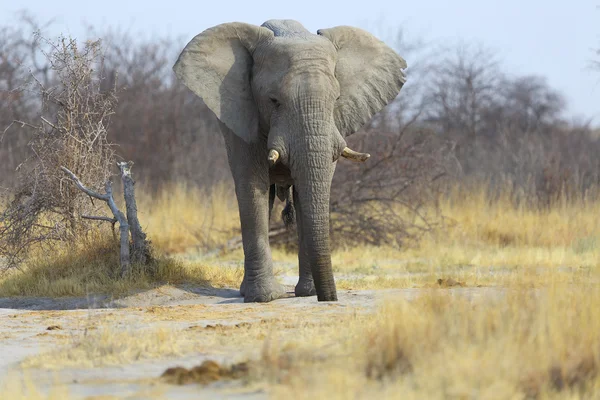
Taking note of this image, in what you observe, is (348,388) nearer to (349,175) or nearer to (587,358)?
(587,358)

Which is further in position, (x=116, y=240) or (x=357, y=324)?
(x=116, y=240)

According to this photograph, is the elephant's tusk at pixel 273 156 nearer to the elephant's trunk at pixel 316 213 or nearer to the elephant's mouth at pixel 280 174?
the elephant's trunk at pixel 316 213

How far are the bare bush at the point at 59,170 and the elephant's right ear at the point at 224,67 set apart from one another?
188cm

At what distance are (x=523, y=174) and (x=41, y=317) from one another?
14479 millimetres

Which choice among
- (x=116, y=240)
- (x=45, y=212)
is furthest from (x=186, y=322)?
(x=45, y=212)

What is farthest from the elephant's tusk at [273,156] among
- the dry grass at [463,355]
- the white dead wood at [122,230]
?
the dry grass at [463,355]

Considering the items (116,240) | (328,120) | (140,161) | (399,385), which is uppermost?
(140,161)

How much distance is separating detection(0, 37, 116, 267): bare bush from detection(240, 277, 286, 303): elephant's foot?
2272mm

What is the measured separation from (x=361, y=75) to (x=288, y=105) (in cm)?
137

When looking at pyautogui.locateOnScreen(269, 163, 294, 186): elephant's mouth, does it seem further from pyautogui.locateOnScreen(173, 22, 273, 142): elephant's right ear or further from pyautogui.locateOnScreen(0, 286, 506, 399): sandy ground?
pyautogui.locateOnScreen(0, 286, 506, 399): sandy ground

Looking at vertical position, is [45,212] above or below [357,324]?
above

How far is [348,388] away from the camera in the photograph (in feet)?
13.6

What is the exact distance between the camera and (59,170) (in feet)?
34.0

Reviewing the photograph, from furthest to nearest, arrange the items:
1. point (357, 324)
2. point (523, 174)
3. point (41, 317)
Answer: point (523, 174) → point (41, 317) → point (357, 324)
